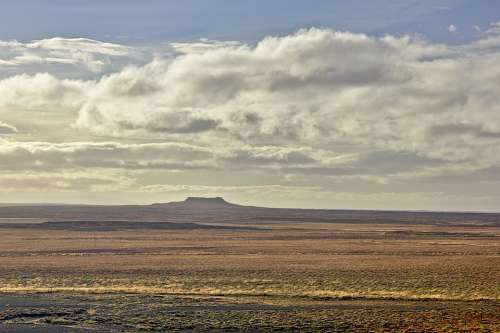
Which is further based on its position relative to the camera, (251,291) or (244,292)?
(251,291)

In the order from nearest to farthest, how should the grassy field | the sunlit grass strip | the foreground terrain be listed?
the foreground terrain < the grassy field < the sunlit grass strip

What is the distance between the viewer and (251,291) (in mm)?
43250

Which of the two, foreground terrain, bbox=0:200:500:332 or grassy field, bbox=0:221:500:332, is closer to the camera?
foreground terrain, bbox=0:200:500:332

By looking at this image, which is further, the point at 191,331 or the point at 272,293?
the point at 272,293

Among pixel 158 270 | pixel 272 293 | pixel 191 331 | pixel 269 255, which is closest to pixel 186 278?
pixel 158 270

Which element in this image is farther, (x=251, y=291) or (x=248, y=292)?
(x=251, y=291)

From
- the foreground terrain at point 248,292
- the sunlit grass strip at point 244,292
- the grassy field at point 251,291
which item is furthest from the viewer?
the sunlit grass strip at point 244,292

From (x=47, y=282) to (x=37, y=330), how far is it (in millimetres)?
18133

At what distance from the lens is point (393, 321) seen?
→ 32531 millimetres

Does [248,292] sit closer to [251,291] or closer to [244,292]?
[244,292]

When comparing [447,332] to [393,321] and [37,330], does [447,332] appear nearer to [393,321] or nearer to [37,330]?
[393,321]

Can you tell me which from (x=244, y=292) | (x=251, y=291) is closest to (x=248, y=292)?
(x=244, y=292)

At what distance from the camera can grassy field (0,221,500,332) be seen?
107 ft

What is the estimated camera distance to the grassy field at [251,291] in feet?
107
